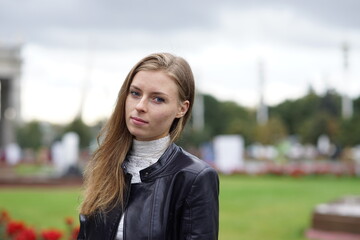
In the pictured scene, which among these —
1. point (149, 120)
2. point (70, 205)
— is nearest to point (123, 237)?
point (149, 120)

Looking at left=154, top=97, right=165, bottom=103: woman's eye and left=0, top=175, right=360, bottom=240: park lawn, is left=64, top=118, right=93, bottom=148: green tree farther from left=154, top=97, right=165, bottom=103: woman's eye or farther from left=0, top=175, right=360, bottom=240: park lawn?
left=154, top=97, right=165, bottom=103: woman's eye

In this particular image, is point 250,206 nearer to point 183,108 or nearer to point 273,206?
point 273,206

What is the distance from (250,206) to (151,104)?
11093 millimetres

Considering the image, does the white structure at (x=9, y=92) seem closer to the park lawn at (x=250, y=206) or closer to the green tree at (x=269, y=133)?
the green tree at (x=269, y=133)

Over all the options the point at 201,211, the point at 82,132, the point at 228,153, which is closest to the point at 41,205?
the point at 201,211

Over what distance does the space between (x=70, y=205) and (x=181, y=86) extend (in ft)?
37.5

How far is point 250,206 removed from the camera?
41.8 ft

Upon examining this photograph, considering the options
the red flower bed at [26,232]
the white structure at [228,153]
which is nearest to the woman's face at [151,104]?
the red flower bed at [26,232]

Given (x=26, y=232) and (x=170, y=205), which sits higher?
(x=170, y=205)

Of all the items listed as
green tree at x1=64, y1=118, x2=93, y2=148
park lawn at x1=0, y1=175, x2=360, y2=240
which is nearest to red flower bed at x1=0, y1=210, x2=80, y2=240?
park lawn at x1=0, y1=175, x2=360, y2=240

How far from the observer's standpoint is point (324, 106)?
55.5 m

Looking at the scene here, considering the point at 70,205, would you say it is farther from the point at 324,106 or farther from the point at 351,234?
the point at 324,106

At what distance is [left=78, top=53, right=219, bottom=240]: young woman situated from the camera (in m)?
1.84

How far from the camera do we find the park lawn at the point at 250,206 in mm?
9648
